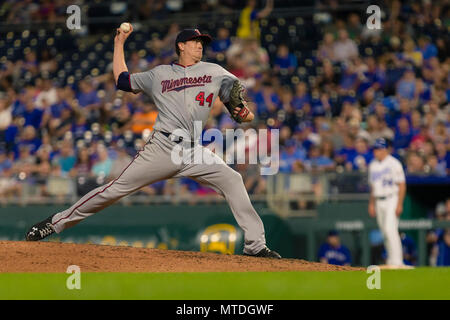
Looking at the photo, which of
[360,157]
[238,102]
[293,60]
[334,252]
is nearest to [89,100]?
[293,60]

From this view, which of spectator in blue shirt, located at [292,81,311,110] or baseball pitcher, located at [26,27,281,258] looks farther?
spectator in blue shirt, located at [292,81,311,110]

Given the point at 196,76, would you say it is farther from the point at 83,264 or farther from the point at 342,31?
the point at 342,31

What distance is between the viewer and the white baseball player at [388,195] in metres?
10.8

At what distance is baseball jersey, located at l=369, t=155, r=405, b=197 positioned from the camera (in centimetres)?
1079

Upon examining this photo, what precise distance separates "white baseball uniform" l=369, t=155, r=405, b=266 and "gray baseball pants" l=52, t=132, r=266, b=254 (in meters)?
4.90

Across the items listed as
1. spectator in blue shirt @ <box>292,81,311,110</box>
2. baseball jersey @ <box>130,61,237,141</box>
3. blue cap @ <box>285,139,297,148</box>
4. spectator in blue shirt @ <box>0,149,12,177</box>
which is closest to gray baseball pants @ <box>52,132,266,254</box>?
baseball jersey @ <box>130,61,237,141</box>

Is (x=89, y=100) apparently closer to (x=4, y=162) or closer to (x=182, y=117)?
(x=4, y=162)

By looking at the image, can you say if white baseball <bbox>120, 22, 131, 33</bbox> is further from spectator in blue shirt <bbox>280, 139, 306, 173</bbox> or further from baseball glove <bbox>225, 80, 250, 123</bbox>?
spectator in blue shirt <bbox>280, 139, 306, 173</bbox>

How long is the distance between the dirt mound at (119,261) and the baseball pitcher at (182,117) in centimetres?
36

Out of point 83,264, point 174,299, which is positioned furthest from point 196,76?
point 174,299

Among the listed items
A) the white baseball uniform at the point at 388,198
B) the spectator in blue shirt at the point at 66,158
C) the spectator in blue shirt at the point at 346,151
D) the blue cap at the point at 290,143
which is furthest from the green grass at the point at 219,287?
the spectator in blue shirt at the point at 66,158

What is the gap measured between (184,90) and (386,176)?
5.40 meters

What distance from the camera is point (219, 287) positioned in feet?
15.7

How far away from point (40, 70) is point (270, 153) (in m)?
6.50
